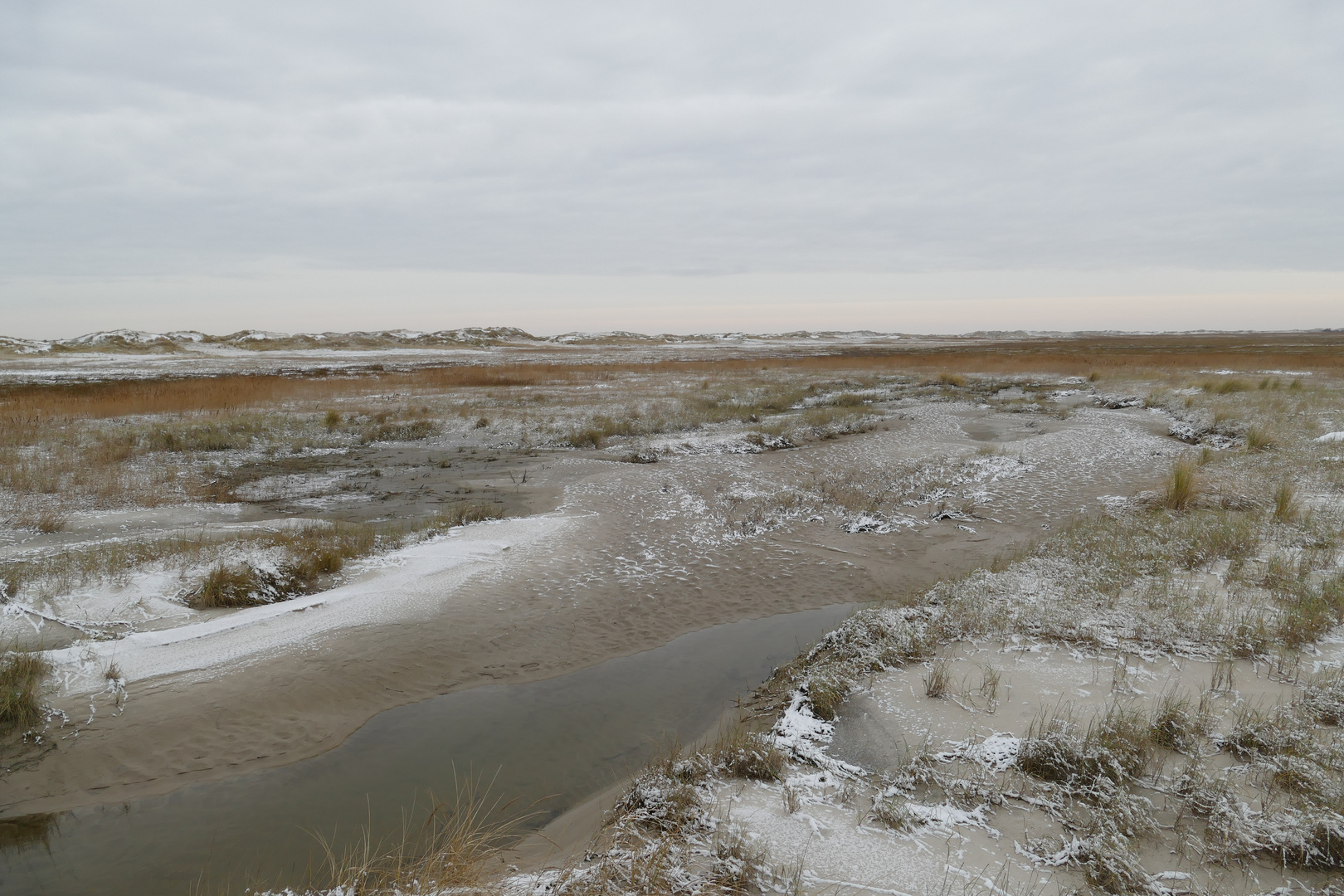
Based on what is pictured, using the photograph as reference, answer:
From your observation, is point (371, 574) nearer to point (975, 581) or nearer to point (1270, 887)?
point (975, 581)

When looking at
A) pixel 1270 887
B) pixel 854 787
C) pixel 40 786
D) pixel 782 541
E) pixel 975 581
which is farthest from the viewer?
pixel 782 541

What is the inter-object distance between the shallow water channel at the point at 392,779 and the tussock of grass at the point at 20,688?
4.27 ft

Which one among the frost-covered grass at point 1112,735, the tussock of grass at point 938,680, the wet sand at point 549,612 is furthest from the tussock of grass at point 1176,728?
the wet sand at point 549,612

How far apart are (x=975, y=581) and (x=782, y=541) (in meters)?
3.32

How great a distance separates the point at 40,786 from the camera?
4750 millimetres

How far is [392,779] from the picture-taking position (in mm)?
4996

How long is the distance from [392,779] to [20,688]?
3.43 m

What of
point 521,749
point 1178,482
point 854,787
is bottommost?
point 521,749

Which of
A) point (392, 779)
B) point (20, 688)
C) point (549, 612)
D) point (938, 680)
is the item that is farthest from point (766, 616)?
point (20, 688)

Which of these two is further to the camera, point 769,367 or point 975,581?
point 769,367

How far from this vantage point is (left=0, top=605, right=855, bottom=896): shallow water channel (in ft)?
13.5

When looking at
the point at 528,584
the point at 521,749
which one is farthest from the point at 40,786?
the point at 528,584

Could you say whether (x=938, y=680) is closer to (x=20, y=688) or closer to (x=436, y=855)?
(x=436, y=855)

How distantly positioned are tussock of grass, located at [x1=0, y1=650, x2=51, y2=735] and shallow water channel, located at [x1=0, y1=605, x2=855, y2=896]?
1.30 m
